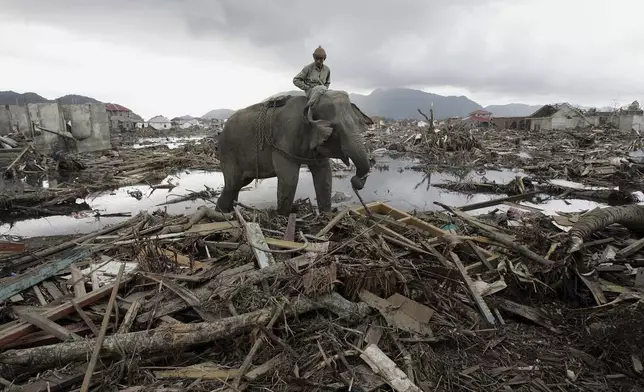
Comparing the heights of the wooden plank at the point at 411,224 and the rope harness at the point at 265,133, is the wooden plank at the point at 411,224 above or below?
below

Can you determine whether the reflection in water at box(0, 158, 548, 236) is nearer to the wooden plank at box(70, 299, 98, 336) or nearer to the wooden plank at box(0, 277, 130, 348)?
the wooden plank at box(0, 277, 130, 348)

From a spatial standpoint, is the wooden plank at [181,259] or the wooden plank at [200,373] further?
the wooden plank at [181,259]

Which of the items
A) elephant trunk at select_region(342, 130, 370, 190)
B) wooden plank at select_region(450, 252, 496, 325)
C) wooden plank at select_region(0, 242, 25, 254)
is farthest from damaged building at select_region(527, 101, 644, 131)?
wooden plank at select_region(0, 242, 25, 254)

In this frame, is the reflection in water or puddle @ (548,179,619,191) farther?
puddle @ (548,179,619,191)

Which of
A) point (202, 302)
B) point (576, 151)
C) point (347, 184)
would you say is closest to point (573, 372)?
point (202, 302)

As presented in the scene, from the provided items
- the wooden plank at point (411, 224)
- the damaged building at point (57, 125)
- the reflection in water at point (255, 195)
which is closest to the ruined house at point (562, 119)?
the reflection in water at point (255, 195)

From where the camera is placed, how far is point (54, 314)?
3543mm

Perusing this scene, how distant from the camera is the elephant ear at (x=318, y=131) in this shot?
5898 millimetres

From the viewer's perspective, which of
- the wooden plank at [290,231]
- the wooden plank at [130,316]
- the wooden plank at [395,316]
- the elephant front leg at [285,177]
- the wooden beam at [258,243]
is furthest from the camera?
the elephant front leg at [285,177]

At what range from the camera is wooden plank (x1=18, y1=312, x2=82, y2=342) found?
3297 millimetres

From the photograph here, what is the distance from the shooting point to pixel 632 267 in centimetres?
495

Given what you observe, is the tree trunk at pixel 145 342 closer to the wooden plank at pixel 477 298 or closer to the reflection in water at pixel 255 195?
the wooden plank at pixel 477 298

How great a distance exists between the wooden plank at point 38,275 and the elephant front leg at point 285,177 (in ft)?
10.7

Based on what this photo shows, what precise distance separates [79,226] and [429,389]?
8.44 m
